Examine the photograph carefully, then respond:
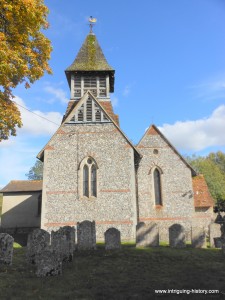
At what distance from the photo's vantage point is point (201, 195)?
27.7 m

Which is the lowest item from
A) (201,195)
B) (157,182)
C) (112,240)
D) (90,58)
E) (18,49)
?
(112,240)

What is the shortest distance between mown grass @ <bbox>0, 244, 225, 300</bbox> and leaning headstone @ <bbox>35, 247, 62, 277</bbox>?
0.24 metres

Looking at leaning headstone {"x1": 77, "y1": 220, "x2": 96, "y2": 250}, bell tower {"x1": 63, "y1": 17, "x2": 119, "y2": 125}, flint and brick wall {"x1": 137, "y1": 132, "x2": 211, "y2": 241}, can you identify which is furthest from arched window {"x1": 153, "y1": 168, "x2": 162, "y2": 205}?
leaning headstone {"x1": 77, "y1": 220, "x2": 96, "y2": 250}

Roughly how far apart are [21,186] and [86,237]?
20.4 m

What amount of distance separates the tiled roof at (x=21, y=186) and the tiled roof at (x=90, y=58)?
13.3 m

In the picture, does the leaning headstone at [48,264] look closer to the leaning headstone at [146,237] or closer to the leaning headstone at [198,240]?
the leaning headstone at [146,237]

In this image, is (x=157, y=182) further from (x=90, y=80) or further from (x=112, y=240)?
(x=112, y=240)

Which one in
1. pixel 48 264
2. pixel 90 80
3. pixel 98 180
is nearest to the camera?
pixel 48 264

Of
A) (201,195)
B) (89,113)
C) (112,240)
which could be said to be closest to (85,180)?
(89,113)

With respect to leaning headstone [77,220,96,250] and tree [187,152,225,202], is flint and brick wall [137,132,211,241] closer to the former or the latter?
leaning headstone [77,220,96,250]

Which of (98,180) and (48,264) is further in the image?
(98,180)

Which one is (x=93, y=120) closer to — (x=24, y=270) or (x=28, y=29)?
(x=28, y=29)

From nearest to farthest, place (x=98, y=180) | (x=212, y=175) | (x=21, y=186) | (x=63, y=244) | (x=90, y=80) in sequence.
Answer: (x=63, y=244) → (x=98, y=180) → (x=90, y=80) → (x=21, y=186) → (x=212, y=175)

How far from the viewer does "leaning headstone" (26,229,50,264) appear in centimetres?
967
